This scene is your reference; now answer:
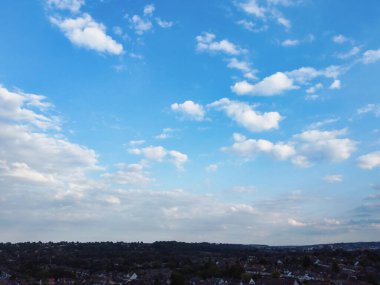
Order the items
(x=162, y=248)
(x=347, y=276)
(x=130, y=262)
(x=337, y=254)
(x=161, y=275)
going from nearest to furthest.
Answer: (x=347, y=276) < (x=161, y=275) < (x=130, y=262) < (x=337, y=254) < (x=162, y=248)

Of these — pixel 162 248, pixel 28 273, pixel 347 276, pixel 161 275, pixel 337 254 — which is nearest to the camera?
pixel 347 276

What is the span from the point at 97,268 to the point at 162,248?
71396 millimetres

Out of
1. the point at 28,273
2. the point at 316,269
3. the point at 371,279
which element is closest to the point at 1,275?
the point at 28,273

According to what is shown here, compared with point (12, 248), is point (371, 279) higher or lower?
lower

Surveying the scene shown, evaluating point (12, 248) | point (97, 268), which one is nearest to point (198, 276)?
point (97, 268)

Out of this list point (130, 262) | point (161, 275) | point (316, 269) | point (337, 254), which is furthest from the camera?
point (337, 254)

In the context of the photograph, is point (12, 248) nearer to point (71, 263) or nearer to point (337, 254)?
point (71, 263)

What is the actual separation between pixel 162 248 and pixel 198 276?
334 feet

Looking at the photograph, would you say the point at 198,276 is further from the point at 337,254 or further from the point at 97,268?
the point at 337,254

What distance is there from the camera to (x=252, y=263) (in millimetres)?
120438

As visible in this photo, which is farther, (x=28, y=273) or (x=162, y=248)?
(x=162, y=248)

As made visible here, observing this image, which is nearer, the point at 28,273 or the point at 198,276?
the point at 198,276

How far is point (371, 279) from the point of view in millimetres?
73125

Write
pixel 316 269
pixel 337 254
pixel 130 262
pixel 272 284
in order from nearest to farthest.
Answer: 1. pixel 272 284
2. pixel 316 269
3. pixel 130 262
4. pixel 337 254
